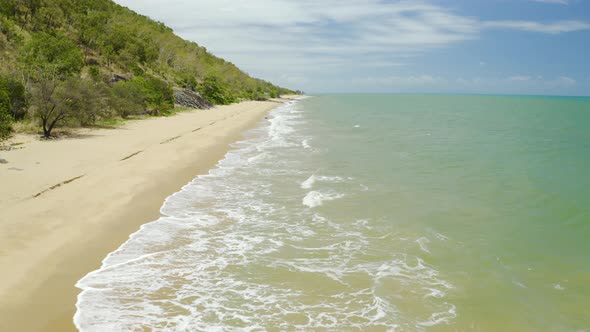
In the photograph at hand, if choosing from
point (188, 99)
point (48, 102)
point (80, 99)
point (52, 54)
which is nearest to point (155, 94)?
point (52, 54)

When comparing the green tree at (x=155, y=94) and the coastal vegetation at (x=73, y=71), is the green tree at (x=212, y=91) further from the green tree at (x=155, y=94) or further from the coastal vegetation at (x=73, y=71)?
the green tree at (x=155, y=94)

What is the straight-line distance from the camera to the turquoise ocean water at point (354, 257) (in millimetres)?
6969

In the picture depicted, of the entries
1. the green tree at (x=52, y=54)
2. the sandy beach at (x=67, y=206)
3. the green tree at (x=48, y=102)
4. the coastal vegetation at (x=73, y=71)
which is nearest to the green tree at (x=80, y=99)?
the coastal vegetation at (x=73, y=71)

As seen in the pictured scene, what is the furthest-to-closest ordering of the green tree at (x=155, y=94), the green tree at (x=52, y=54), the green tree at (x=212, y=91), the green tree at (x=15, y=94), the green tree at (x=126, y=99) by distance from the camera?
1. the green tree at (x=212, y=91)
2. the green tree at (x=155, y=94)
3. the green tree at (x=126, y=99)
4. the green tree at (x=52, y=54)
5. the green tree at (x=15, y=94)

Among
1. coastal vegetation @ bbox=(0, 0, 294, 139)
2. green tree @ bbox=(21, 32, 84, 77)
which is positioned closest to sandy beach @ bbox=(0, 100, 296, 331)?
coastal vegetation @ bbox=(0, 0, 294, 139)

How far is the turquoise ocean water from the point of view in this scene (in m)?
6.97

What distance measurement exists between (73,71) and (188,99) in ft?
66.9

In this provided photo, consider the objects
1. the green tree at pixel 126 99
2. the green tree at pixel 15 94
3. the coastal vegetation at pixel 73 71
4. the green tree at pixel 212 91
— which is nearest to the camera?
the green tree at pixel 15 94

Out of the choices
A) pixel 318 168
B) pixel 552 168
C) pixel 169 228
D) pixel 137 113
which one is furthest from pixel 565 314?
pixel 137 113

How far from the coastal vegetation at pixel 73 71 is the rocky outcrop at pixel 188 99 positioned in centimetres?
521

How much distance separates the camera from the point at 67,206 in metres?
11.8

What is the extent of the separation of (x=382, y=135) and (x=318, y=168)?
16830 mm

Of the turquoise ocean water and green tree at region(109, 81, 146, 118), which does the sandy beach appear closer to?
the turquoise ocean water

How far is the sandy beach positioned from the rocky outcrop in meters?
32.0
